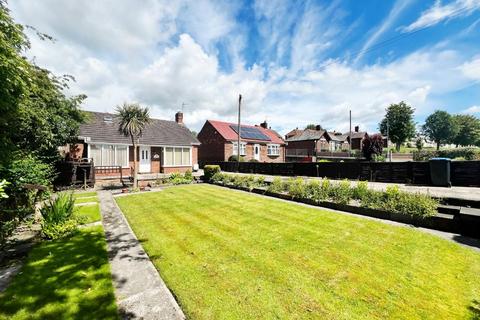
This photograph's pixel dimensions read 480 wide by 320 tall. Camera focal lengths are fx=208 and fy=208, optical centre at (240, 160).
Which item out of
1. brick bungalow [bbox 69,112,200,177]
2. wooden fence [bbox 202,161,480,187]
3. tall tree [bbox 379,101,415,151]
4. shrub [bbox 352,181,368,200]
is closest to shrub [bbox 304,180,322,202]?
shrub [bbox 352,181,368,200]

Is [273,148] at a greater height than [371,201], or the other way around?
[273,148]

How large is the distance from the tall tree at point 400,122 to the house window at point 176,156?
53.0 m

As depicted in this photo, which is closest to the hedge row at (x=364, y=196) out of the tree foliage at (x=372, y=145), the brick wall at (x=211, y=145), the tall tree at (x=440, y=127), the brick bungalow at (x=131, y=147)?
the brick bungalow at (x=131, y=147)

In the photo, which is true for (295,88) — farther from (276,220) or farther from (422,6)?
(276,220)

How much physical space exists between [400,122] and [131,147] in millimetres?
63227

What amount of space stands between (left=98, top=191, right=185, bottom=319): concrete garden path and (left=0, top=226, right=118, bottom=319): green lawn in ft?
0.43

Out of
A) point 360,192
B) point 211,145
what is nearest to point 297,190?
point 360,192

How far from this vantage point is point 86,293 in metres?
3.02

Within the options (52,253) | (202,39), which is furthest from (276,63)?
(52,253)

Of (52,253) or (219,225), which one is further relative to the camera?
(219,225)

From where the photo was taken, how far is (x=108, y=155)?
16609 millimetres

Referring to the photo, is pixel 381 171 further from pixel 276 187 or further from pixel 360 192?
pixel 276 187

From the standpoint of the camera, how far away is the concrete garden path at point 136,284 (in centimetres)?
269

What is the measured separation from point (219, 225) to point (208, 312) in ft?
11.3
